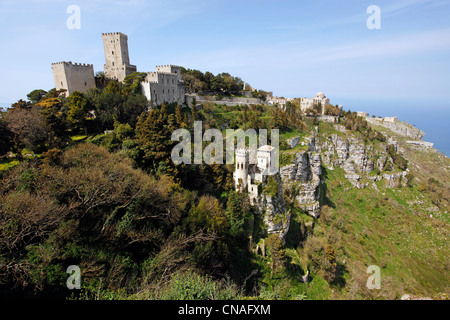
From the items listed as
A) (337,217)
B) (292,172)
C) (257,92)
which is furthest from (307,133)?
(257,92)

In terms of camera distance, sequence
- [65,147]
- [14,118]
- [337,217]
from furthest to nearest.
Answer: [337,217] → [65,147] → [14,118]

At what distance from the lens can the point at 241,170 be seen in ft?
77.1

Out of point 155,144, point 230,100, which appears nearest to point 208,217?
point 155,144

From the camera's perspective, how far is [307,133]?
4106 centimetres

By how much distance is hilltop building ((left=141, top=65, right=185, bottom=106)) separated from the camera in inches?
1091

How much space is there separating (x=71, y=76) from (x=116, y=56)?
7.39 metres

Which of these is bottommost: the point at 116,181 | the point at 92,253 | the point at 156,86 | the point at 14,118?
the point at 92,253

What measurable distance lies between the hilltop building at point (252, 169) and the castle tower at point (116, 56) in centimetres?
2061

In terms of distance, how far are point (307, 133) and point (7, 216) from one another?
41.2 meters

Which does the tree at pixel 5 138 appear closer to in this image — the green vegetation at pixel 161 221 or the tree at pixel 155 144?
the green vegetation at pixel 161 221

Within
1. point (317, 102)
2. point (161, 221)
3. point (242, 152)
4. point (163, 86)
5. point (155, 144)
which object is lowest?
point (161, 221)

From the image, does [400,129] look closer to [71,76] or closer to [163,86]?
[163,86]

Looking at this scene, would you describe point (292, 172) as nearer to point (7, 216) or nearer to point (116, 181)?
point (116, 181)

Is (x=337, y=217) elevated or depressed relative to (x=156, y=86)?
depressed
